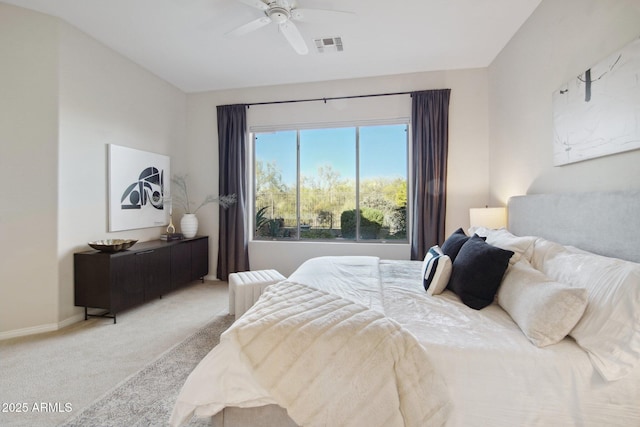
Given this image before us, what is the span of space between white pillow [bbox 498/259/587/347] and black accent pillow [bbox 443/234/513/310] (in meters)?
0.17

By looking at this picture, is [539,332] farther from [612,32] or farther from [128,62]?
[128,62]

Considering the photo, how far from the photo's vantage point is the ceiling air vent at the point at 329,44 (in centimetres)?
303

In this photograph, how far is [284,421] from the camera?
1222 millimetres

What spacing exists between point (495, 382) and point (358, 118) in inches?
139

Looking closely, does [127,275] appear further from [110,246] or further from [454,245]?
[454,245]

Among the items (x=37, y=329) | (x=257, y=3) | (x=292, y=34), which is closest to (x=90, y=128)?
(x=37, y=329)

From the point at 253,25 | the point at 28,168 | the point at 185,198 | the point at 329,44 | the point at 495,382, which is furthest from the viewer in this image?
the point at 185,198

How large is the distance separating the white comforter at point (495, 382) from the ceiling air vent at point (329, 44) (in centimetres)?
298

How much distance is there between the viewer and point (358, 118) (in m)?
3.97

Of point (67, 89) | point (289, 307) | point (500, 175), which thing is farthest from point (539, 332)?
point (67, 89)

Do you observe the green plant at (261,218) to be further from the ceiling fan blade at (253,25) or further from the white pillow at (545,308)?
the white pillow at (545,308)

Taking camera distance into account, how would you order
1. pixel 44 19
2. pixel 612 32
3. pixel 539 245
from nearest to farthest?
pixel 612 32 < pixel 539 245 < pixel 44 19

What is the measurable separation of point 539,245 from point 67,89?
4.34m

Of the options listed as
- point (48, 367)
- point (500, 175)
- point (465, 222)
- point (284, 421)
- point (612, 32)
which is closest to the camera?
point (284, 421)
